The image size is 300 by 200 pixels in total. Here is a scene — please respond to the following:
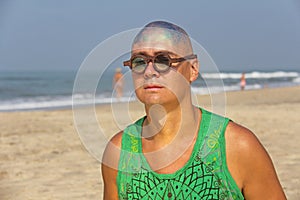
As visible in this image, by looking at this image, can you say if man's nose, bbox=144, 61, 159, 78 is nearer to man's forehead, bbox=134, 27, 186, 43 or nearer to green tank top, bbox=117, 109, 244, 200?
man's forehead, bbox=134, 27, 186, 43

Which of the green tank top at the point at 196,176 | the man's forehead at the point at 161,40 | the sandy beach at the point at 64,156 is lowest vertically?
the sandy beach at the point at 64,156

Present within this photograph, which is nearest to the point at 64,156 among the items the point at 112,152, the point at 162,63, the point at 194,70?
the point at 112,152

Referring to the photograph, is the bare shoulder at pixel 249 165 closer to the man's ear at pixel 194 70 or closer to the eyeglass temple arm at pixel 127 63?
the man's ear at pixel 194 70

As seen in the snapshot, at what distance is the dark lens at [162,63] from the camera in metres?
2.00

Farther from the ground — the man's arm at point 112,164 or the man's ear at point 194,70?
the man's ear at point 194,70

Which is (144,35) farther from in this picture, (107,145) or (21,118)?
(21,118)

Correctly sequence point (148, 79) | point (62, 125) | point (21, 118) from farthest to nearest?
1. point (21, 118)
2. point (62, 125)
3. point (148, 79)

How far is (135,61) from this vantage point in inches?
82.0

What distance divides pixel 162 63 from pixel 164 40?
10 cm

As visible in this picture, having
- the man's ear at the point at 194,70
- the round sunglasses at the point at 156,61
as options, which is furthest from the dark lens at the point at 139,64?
the man's ear at the point at 194,70

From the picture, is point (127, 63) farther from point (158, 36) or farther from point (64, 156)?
point (64, 156)

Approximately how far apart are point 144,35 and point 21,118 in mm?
14896

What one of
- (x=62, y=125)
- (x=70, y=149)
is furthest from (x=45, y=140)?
(x=62, y=125)

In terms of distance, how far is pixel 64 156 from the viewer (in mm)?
9312
